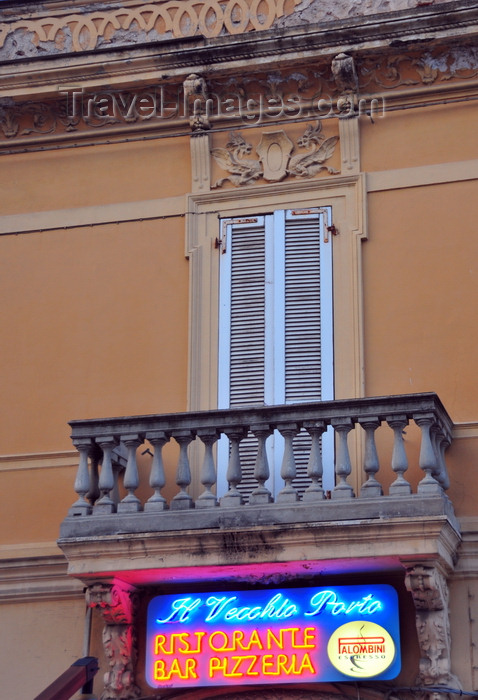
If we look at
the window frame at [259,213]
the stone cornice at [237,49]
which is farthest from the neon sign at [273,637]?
the stone cornice at [237,49]

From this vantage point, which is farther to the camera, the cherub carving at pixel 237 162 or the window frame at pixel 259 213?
the cherub carving at pixel 237 162

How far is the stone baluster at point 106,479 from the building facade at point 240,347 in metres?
0.03

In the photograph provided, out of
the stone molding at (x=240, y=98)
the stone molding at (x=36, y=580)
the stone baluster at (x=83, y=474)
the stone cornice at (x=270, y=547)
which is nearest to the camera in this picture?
the stone cornice at (x=270, y=547)

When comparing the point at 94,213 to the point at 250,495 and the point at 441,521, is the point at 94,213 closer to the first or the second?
the point at 250,495

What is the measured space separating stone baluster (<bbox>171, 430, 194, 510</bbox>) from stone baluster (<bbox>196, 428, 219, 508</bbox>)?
3.6 inches

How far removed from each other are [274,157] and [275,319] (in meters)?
1.67

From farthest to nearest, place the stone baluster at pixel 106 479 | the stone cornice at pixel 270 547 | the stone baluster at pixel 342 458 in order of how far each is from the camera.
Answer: the stone baluster at pixel 106 479 < the stone baluster at pixel 342 458 < the stone cornice at pixel 270 547

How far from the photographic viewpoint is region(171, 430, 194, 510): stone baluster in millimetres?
10273

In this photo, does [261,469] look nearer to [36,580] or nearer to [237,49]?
[36,580]

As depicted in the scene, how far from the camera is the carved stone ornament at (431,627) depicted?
383 inches

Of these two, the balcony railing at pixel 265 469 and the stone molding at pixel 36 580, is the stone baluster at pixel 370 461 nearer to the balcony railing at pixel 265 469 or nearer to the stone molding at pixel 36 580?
the balcony railing at pixel 265 469

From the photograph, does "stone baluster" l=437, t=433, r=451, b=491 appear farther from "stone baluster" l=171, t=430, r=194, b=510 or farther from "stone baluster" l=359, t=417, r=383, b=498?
"stone baluster" l=171, t=430, r=194, b=510

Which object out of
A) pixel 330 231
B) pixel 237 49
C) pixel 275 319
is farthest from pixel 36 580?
pixel 237 49

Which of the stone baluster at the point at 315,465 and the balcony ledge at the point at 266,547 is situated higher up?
the stone baluster at the point at 315,465
